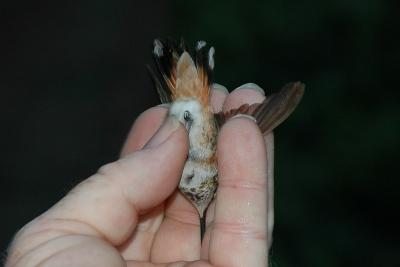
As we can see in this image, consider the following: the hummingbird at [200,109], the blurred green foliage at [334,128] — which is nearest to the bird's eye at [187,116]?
the hummingbird at [200,109]

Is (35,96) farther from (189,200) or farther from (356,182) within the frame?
(189,200)

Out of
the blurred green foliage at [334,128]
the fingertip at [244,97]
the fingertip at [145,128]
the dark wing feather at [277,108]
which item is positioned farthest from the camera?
the blurred green foliage at [334,128]

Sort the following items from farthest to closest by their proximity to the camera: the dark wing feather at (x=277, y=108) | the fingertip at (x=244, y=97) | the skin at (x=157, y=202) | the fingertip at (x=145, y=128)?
the fingertip at (x=145, y=128) → the fingertip at (x=244, y=97) → the dark wing feather at (x=277, y=108) → the skin at (x=157, y=202)

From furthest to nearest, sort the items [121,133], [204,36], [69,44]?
1. [69,44]
2. [121,133]
3. [204,36]

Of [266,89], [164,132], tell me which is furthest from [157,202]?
[266,89]

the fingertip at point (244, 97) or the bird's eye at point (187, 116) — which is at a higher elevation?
the fingertip at point (244, 97)

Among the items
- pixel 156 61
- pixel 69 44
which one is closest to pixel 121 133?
pixel 69 44

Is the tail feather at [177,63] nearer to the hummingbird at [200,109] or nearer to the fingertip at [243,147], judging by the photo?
the hummingbird at [200,109]

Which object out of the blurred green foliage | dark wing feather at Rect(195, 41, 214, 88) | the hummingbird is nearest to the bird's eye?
the hummingbird
